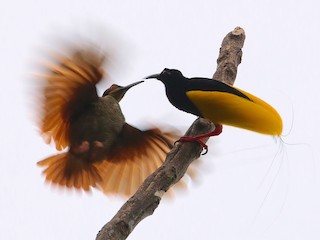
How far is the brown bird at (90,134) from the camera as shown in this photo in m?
2.08

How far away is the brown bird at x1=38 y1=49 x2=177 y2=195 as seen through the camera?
2084 millimetres

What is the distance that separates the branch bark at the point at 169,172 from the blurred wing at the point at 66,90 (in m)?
0.36

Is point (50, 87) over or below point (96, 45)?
below

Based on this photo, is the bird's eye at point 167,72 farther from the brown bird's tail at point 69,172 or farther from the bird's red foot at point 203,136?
the brown bird's tail at point 69,172

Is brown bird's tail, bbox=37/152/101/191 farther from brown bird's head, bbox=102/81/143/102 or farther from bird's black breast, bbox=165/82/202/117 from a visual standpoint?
bird's black breast, bbox=165/82/202/117

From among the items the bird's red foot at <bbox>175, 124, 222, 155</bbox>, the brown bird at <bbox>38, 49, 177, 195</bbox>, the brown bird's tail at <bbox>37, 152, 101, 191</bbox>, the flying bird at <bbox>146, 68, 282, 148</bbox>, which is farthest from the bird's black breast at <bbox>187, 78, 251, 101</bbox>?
the brown bird's tail at <bbox>37, 152, 101, 191</bbox>

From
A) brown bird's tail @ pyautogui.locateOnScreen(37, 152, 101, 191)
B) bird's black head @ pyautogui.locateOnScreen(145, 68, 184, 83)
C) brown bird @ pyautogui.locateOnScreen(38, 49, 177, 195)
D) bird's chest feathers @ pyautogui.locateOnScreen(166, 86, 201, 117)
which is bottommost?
brown bird's tail @ pyautogui.locateOnScreen(37, 152, 101, 191)

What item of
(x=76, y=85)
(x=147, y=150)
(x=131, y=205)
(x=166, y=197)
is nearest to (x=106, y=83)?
(x=76, y=85)

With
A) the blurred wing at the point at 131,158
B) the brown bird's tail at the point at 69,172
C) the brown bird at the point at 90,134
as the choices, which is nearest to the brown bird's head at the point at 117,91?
the brown bird at the point at 90,134

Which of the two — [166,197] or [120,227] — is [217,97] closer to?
[120,227]

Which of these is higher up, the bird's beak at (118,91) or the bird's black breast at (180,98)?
the bird's beak at (118,91)

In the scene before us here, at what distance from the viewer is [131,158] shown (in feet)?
7.59

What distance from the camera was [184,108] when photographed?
6.09ft

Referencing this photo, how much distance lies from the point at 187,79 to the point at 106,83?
0.41 metres
